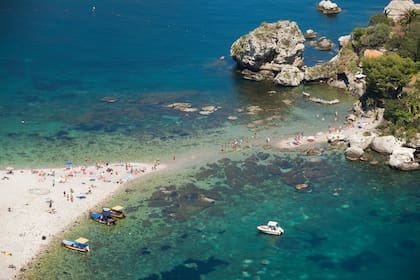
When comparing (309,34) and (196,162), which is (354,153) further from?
(309,34)

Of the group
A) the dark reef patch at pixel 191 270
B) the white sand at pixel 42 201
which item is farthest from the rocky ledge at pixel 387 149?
the dark reef patch at pixel 191 270

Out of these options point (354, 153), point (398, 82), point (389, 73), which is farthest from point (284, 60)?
point (354, 153)

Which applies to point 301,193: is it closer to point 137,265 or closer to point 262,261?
point 262,261

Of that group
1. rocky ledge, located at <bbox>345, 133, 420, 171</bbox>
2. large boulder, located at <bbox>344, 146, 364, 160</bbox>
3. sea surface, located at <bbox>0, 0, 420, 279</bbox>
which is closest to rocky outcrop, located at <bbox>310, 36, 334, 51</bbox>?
sea surface, located at <bbox>0, 0, 420, 279</bbox>

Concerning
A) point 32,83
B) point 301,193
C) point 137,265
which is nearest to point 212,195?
point 301,193

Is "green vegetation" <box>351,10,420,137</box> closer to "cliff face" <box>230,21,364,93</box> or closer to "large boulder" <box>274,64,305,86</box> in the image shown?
"cliff face" <box>230,21,364,93</box>

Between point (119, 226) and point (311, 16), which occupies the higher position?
point (311, 16)

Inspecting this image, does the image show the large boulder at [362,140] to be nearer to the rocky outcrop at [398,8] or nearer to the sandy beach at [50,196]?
the sandy beach at [50,196]
